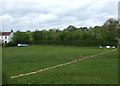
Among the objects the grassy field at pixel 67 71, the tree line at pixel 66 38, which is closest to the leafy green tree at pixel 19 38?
the tree line at pixel 66 38

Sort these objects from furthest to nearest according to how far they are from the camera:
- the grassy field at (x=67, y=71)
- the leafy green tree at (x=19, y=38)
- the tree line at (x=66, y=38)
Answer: the leafy green tree at (x=19, y=38), the tree line at (x=66, y=38), the grassy field at (x=67, y=71)

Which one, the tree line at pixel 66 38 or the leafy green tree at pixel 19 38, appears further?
the leafy green tree at pixel 19 38

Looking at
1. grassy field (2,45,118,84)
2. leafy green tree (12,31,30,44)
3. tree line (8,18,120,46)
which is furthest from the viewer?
leafy green tree (12,31,30,44)

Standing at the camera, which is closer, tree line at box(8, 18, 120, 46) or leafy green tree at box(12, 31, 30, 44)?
→ tree line at box(8, 18, 120, 46)

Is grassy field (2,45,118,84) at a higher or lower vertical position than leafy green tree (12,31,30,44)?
lower

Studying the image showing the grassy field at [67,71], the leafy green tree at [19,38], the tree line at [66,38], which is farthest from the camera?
the leafy green tree at [19,38]

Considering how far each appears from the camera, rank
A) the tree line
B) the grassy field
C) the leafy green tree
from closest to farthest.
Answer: the grassy field, the tree line, the leafy green tree

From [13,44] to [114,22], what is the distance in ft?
136

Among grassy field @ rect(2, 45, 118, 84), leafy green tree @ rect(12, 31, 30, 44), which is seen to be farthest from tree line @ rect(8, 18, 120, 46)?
grassy field @ rect(2, 45, 118, 84)

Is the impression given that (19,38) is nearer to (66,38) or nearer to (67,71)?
(66,38)

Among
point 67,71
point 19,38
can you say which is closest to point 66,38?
point 19,38

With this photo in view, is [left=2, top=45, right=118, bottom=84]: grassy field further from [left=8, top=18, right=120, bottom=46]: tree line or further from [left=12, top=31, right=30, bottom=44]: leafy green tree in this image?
[left=12, top=31, right=30, bottom=44]: leafy green tree

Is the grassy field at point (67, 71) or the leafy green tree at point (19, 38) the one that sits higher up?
the leafy green tree at point (19, 38)

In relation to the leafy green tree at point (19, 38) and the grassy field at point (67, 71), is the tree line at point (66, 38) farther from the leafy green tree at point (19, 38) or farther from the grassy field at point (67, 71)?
the grassy field at point (67, 71)
